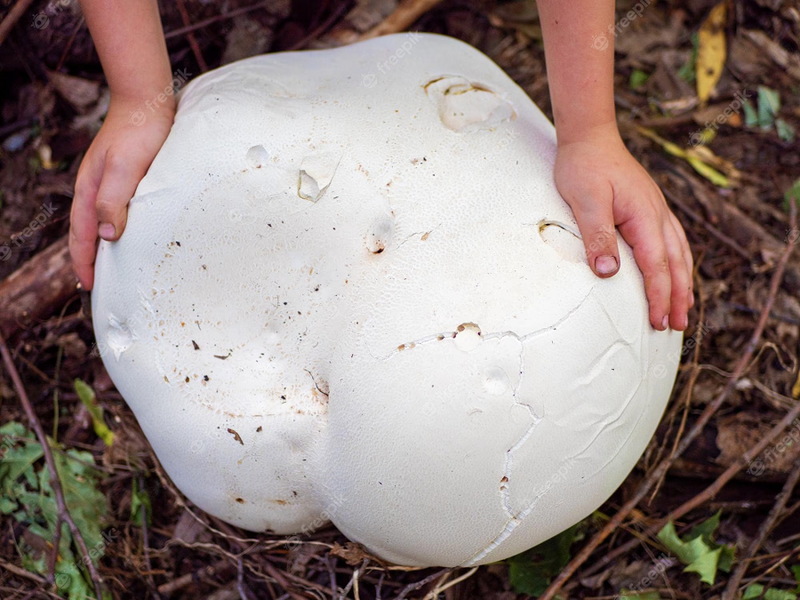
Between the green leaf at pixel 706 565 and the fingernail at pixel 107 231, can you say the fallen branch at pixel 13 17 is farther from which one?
the green leaf at pixel 706 565

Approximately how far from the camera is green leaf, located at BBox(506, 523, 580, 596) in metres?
1.78

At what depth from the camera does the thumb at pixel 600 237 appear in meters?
1.40

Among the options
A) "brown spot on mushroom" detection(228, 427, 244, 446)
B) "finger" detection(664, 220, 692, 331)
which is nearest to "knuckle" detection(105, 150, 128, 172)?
"brown spot on mushroom" detection(228, 427, 244, 446)

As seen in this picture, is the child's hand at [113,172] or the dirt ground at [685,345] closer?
the child's hand at [113,172]

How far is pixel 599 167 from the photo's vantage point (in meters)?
1.48

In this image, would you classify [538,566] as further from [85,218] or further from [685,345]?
[85,218]

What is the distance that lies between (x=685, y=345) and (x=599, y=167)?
0.89 meters

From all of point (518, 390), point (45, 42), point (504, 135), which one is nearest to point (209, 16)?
point (45, 42)

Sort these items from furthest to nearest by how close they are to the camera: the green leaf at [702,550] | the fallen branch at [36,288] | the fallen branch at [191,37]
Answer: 1. the fallen branch at [191,37]
2. the fallen branch at [36,288]
3. the green leaf at [702,550]

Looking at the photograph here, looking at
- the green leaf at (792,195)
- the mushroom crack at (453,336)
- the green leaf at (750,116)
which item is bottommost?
the green leaf at (792,195)

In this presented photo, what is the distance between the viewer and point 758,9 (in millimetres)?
2498

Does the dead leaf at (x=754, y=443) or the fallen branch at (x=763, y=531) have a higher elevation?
the dead leaf at (x=754, y=443)

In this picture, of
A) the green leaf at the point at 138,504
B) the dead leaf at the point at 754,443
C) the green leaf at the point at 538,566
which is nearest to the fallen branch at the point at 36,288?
the green leaf at the point at 138,504

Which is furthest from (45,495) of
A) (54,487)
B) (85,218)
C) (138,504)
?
(85,218)
